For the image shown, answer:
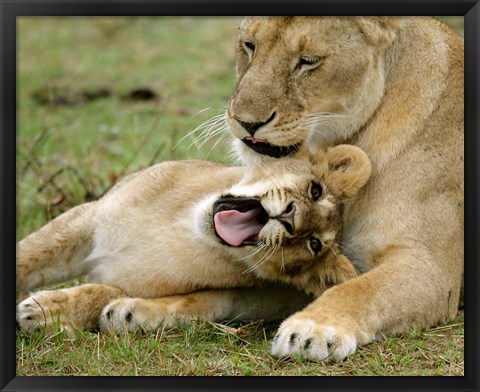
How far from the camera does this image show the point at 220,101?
6691 millimetres

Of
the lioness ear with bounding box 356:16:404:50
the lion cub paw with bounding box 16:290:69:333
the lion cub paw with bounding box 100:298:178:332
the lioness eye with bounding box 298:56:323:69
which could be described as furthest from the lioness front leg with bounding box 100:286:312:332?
the lioness ear with bounding box 356:16:404:50

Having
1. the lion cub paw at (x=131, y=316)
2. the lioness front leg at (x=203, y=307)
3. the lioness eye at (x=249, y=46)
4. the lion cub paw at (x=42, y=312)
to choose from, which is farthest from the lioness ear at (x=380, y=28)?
the lion cub paw at (x=42, y=312)

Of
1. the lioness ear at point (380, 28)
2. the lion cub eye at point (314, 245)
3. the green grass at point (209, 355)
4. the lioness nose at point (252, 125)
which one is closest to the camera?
the green grass at point (209, 355)

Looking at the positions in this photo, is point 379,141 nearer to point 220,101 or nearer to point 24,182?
point 24,182

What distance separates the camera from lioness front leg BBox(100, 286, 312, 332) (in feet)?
11.1

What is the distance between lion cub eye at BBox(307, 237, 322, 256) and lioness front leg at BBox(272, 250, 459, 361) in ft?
0.44

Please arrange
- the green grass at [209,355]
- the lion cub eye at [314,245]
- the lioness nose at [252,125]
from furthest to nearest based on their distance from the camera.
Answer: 1. the lioness nose at [252,125]
2. the lion cub eye at [314,245]
3. the green grass at [209,355]

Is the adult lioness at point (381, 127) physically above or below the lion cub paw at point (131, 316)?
above

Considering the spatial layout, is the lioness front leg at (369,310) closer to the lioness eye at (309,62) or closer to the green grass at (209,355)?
the green grass at (209,355)

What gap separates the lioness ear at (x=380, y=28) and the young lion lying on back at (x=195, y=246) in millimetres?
395

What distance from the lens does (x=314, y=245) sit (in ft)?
10.9
